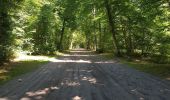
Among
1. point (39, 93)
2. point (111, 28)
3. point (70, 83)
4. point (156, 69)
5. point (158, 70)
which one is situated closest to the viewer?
point (39, 93)

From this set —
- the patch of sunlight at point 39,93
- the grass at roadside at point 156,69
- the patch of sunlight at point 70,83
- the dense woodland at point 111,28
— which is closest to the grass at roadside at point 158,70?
the grass at roadside at point 156,69

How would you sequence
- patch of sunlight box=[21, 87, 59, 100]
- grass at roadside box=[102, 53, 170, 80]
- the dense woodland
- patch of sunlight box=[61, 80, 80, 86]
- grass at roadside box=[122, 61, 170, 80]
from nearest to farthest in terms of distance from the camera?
patch of sunlight box=[21, 87, 59, 100] → patch of sunlight box=[61, 80, 80, 86] → grass at roadside box=[122, 61, 170, 80] → grass at roadside box=[102, 53, 170, 80] → the dense woodland

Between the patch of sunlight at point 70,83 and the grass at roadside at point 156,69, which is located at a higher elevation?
the grass at roadside at point 156,69

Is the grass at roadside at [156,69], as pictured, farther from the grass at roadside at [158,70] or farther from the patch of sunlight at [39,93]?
the patch of sunlight at [39,93]

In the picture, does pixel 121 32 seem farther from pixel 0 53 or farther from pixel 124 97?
pixel 124 97

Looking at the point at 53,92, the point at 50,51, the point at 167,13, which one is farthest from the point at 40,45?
the point at 53,92

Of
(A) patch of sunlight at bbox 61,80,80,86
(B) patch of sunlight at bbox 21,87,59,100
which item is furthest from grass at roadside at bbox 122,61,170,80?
(B) patch of sunlight at bbox 21,87,59,100

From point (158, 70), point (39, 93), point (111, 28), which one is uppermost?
point (111, 28)

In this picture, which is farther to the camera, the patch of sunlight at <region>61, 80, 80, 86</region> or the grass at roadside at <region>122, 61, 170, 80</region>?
the grass at roadside at <region>122, 61, 170, 80</region>

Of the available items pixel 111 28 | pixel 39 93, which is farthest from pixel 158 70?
pixel 111 28

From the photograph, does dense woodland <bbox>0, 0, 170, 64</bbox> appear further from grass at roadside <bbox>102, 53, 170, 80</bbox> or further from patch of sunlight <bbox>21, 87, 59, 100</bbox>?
patch of sunlight <bbox>21, 87, 59, 100</bbox>

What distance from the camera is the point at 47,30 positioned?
1567 inches

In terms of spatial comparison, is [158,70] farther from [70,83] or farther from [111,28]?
[111,28]

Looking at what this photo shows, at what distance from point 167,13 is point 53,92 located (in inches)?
652
